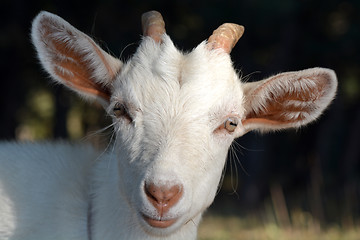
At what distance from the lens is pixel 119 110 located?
336 centimetres

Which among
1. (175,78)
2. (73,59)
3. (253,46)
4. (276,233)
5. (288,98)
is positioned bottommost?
(253,46)

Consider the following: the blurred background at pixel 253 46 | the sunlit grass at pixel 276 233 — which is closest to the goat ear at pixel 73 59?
the sunlit grass at pixel 276 233

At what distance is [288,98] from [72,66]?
1.46 meters

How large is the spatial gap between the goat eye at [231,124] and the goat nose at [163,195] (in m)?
0.64

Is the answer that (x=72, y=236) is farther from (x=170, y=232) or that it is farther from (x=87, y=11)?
(x=87, y=11)

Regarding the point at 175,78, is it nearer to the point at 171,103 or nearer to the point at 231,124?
the point at 171,103

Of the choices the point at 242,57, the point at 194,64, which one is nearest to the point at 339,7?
the point at 242,57

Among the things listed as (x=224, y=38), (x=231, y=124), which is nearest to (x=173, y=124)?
(x=231, y=124)

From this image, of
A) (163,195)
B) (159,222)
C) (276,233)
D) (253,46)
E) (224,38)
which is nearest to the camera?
(163,195)

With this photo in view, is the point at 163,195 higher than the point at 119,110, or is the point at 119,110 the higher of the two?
the point at 119,110

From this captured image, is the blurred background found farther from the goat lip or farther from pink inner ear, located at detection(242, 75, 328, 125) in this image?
the goat lip

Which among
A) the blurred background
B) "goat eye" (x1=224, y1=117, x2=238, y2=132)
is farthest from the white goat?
the blurred background

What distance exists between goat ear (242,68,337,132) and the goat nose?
3.17 feet

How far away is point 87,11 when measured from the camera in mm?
15016
